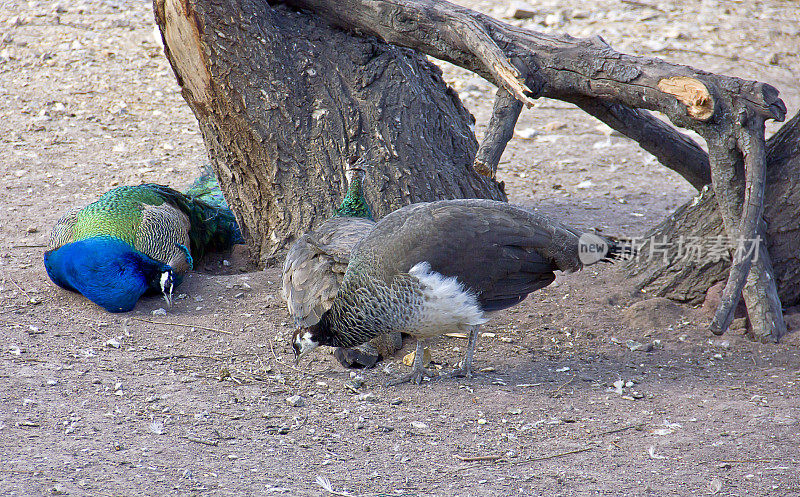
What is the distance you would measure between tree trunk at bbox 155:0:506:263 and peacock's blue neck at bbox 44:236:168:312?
0.88 metres

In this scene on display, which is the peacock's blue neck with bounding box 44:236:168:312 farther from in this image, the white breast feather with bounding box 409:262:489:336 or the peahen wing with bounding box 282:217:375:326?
the white breast feather with bounding box 409:262:489:336

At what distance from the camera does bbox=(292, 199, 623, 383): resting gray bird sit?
3.71 meters

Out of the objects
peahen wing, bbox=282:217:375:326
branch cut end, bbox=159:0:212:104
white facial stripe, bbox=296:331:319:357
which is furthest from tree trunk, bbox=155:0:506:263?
white facial stripe, bbox=296:331:319:357

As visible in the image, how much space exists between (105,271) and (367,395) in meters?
1.80

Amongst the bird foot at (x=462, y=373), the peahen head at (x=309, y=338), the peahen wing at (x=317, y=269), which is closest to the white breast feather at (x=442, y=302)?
the bird foot at (x=462, y=373)

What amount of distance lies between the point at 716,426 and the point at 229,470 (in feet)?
7.10

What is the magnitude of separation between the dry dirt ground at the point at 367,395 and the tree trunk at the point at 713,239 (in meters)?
0.17

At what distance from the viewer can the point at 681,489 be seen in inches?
119

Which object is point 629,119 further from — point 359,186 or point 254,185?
point 254,185

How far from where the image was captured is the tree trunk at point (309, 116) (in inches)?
183

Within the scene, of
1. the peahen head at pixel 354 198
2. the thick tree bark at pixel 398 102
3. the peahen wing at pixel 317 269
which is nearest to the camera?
the thick tree bark at pixel 398 102

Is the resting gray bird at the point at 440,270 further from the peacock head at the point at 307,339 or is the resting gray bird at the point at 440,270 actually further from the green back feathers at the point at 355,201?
the green back feathers at the point at 355,201

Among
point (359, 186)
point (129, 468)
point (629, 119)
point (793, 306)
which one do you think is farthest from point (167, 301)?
point (793, 306)

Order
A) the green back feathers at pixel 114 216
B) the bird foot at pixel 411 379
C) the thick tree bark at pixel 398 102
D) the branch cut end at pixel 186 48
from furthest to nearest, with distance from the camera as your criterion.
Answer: the green back feathers at pixel 114 216
the branch cut end at pixel 186 48
the bird foot at pixel 411 379
the thick tree bark at pixel 398 102
